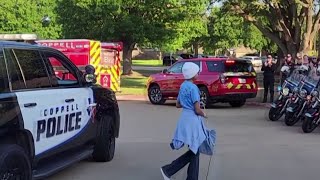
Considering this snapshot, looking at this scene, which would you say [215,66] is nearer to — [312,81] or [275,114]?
[275,114]

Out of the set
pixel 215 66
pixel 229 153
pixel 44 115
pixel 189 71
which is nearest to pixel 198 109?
pixel 189 71

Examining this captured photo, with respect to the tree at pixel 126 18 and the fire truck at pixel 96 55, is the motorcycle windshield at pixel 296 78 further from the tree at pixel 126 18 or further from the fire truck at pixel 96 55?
the tree at pixel 126 18

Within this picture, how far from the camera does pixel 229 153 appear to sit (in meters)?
9.89

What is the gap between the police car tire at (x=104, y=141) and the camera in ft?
27.9

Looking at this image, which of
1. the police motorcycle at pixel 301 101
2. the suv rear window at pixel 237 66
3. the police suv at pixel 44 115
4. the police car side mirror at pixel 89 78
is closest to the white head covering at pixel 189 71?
the police suv at pixel 44 115

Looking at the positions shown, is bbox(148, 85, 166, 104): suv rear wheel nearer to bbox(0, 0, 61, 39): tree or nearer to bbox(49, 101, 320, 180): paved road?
bbox(49, 101, 320, 180): paved road

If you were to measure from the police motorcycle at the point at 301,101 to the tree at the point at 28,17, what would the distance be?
39766 mm

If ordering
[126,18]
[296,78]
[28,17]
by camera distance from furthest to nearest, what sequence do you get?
[28,17] < [126,18] < [296,78]

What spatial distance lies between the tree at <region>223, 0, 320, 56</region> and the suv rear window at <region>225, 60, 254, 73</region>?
7.75 meters

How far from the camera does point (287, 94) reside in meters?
14.2

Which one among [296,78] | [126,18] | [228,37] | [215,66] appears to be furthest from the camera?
[228,37]

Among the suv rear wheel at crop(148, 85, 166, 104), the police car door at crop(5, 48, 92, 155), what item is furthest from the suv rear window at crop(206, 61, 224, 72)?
the police car door at crop(5, 48, 92, 155)

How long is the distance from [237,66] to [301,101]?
545 cm

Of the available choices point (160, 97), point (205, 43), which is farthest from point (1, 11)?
point (160, 97)
